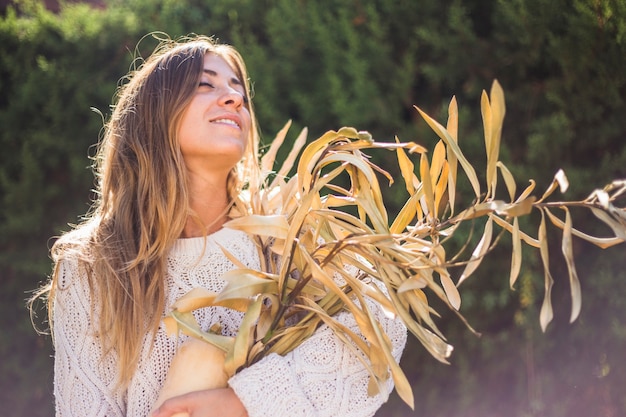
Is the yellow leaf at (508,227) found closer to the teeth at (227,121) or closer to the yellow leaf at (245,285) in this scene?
the yellow leaf at (245,285)

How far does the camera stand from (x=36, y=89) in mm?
3008

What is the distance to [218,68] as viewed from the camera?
1979 mm

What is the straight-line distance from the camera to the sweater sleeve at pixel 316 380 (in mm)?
1485

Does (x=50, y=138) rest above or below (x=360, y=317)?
below

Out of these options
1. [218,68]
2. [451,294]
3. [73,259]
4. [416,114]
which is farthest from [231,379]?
[416,114]

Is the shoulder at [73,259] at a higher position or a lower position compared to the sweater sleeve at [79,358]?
higher

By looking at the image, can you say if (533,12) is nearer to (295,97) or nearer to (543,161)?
(543,161)

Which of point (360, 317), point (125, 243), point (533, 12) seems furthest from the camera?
point (533, 12)

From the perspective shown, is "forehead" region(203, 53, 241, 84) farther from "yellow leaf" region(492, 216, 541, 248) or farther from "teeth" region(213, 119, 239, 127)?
"yellow leaf" region(492, 216, 541, 248)

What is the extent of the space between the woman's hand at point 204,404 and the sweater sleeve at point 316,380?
29 mm

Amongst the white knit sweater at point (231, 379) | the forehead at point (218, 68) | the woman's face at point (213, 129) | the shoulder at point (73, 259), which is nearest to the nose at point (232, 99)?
the woman's face at point (213, 129)

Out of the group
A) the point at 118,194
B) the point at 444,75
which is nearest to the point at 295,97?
the point at 444,75

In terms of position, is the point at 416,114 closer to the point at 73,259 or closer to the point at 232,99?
the point at 232,99

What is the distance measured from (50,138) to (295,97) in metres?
0.97
